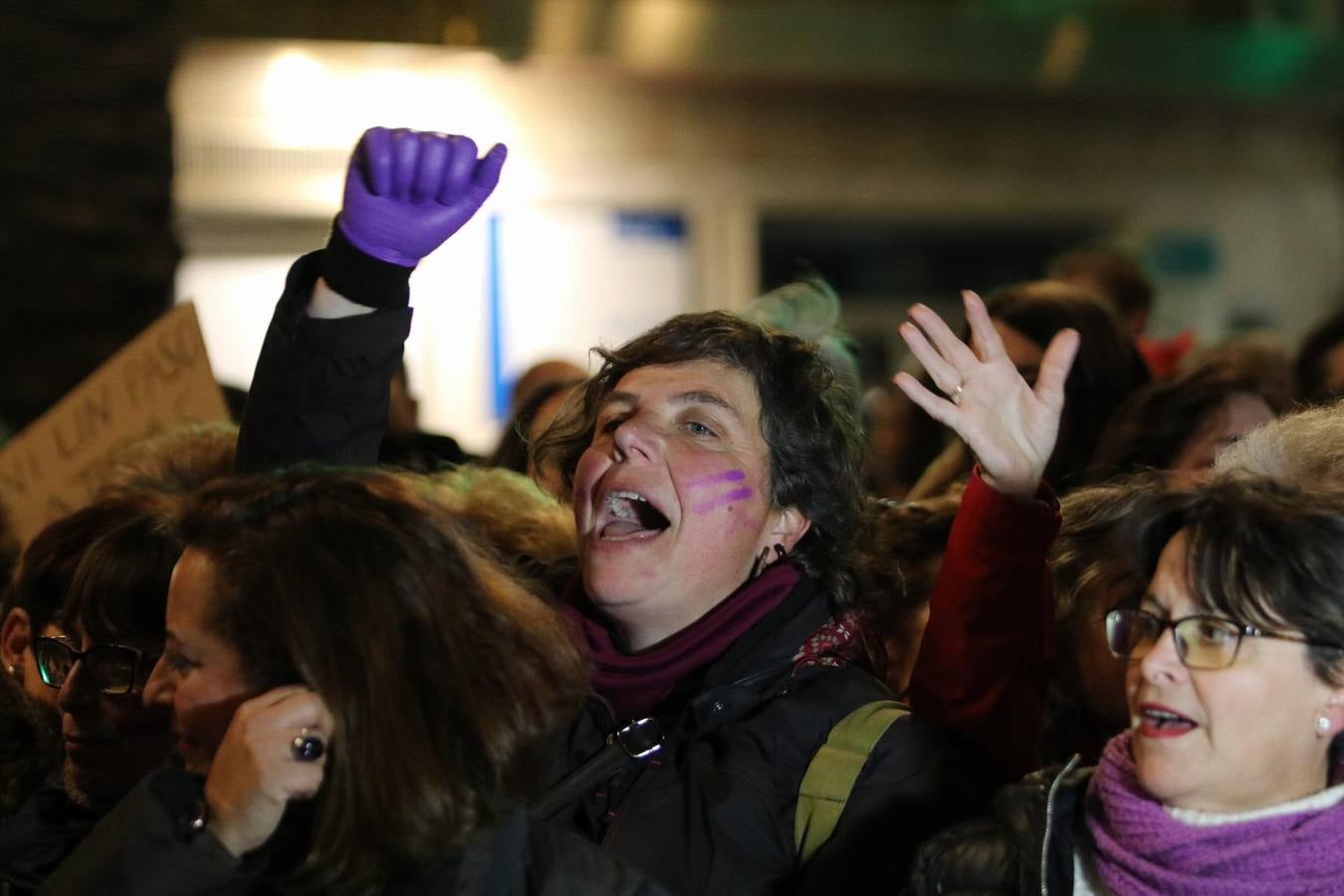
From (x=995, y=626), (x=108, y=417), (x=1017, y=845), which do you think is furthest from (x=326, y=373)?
(x=108, y=417)

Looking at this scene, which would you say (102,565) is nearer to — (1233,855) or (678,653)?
(678,653)

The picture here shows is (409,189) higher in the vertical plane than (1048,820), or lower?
higher

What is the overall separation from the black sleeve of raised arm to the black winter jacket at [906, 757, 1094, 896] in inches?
41.6

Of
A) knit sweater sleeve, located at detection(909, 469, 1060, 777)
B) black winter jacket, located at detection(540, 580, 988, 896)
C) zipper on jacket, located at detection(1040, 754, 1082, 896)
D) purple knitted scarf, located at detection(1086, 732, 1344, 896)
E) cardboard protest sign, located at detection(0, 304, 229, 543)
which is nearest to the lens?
purple knitted scarf, located at detection(1086, 732, 1344, 896)

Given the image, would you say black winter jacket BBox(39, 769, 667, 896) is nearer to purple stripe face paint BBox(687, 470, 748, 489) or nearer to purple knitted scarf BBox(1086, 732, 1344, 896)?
purple knitted scarf BBox(1086, 732, 1344, 896)

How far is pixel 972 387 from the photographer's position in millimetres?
2467

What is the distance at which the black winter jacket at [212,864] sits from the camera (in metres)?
1.90

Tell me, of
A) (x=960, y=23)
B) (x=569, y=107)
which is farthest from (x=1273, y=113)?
(x=569, y=107)

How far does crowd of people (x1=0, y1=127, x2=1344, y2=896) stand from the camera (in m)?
1.91

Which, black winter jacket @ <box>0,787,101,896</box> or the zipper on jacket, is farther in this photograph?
black winter jacket @ <box>0,787,101,896</box>

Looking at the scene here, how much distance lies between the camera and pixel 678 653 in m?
2.65

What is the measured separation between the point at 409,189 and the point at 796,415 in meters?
0.79

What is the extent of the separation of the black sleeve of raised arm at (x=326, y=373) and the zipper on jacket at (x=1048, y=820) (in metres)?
1.13

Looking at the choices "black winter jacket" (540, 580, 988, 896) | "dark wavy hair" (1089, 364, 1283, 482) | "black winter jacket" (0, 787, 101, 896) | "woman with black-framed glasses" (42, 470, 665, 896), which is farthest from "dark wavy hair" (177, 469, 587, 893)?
"dark wavy hair" (1089, 364, 1283, 482)
